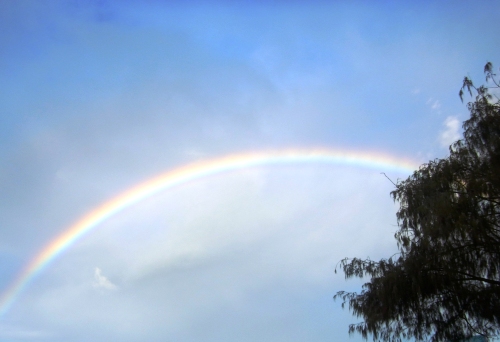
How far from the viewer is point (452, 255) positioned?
35.0 feet

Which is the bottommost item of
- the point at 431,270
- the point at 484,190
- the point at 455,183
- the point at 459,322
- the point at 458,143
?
the point at 459,322

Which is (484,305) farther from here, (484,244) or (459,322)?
(484,244)

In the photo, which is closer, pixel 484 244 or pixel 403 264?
pixel 484 244

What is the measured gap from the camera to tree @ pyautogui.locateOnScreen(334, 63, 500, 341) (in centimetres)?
1015

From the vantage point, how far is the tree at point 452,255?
10148 millimetres

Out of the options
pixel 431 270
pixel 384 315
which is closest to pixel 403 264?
pixel 431 270

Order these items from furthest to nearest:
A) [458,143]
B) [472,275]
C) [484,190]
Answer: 1. [458,143]
2. [472,275]
3. [484,190]

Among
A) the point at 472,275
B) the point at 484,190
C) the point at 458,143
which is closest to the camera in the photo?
the point at 484,190

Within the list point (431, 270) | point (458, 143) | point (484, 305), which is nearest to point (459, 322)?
point (484, 305)

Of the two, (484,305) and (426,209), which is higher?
(426,209)

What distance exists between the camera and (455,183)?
35.7ft

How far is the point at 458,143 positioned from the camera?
37.5 ft

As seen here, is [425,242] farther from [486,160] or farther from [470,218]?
[486,160]

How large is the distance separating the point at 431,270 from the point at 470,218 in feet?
5.41
